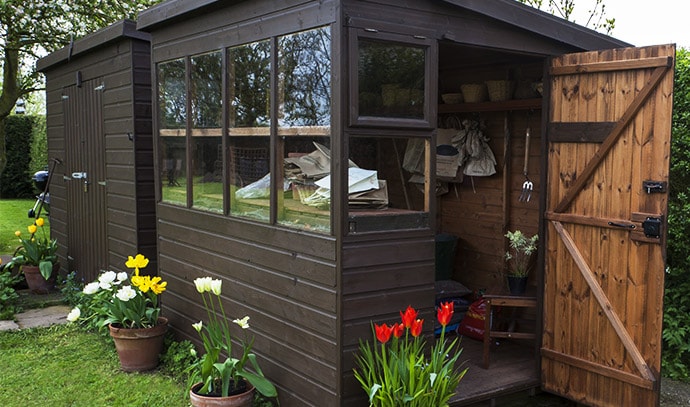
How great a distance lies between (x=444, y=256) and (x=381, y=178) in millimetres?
2257

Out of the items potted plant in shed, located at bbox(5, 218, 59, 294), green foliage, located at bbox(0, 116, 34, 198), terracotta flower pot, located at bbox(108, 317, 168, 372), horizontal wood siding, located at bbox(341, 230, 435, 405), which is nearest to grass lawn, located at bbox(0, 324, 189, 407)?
terracotta flower pot, located at bbox(108, 317, 168, 372)

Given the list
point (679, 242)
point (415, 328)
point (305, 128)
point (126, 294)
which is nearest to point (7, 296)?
point (126, 294)

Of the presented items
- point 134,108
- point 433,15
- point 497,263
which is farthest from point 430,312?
point 134,108

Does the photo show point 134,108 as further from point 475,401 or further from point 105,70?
point 475,401

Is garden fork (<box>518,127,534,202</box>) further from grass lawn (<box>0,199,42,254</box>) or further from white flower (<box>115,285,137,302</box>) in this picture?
grass lawn (<box>0,199,42,254</box>)

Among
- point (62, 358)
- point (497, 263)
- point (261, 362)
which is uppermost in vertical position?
point (497, 263)

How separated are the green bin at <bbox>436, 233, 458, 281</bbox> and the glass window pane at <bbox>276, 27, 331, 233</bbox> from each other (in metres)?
2.11

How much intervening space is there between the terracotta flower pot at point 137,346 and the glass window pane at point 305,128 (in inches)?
66.7

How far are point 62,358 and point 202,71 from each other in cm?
248

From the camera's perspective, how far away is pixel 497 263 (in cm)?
538

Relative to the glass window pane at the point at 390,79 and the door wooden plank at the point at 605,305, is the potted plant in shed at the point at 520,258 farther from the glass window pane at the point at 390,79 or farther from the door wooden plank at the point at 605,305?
the glass window pane at the point at 390,79

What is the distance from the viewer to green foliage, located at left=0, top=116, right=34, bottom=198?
1623 centimetres

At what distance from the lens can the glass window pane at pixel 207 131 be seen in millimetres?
4320

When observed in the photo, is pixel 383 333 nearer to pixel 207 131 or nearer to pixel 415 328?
pixel 415 328
